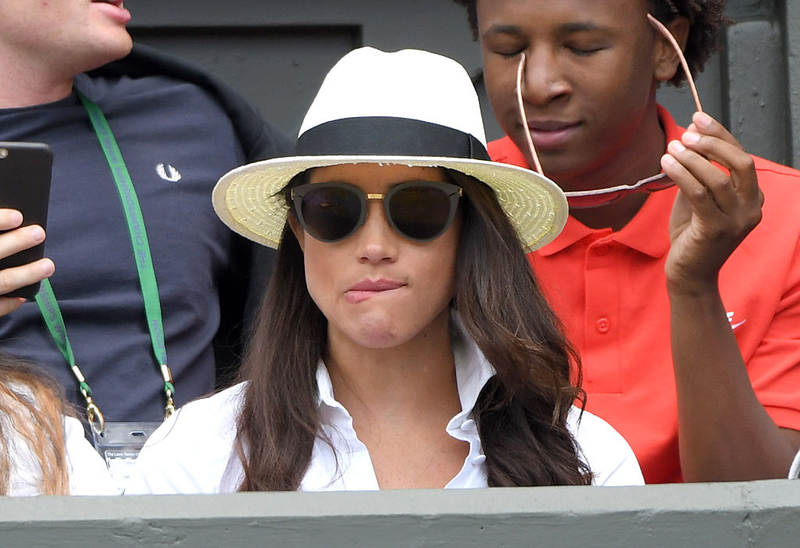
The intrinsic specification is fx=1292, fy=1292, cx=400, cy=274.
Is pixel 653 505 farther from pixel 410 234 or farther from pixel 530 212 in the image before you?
pixel 530 212

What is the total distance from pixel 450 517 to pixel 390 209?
706 mm

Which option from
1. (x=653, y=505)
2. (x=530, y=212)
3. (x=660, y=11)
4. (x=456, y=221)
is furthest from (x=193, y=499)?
(x=660, y=11)

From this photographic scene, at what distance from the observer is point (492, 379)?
2201 mm

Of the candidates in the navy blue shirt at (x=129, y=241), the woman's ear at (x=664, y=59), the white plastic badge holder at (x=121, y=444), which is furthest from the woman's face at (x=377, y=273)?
the woman's ear at (x=664, y=59)

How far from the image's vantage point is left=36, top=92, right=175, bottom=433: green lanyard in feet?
8.55

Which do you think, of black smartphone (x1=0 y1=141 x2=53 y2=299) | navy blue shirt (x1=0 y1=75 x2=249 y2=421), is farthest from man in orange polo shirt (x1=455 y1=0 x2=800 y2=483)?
black smartphone (x1=0 y1=141 x2=53 y2=299)

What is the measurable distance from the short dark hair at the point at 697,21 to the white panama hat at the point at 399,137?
29.5 inches

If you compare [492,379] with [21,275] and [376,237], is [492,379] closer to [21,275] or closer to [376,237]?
[376,237]

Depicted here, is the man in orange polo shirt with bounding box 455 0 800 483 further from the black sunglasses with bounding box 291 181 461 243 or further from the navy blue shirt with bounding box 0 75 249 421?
the navy blue shirt with bounding box 0 75 249 421

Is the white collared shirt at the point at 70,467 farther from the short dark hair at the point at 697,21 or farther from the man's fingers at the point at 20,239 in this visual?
the short dark hair at the point at 697,21

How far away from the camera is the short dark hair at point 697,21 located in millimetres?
2842

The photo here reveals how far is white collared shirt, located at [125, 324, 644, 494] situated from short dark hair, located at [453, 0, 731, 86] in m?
1.04

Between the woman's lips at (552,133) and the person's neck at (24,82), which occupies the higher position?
the person's neck at (24,82)

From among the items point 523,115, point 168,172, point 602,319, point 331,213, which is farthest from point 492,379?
point 168,172
